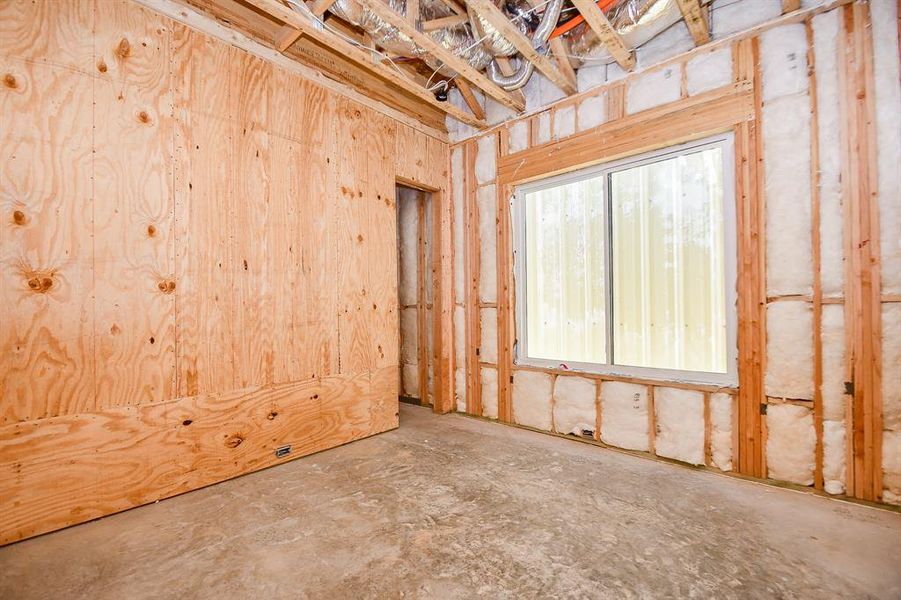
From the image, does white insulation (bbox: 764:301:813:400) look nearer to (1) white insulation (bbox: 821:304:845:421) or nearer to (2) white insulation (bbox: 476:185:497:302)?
(1) white insulation (bbox: 821:304:845:421)

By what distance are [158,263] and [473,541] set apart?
2.39 metres

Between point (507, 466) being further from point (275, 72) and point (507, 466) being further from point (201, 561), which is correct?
point (275, 72)

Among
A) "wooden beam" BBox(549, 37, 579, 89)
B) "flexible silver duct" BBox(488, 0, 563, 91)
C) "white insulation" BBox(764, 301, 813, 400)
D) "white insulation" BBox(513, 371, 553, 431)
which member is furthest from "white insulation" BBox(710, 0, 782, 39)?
"white insulation" BBox(513, 371, 553, 431)

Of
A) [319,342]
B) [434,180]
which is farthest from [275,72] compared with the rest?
[319,342]

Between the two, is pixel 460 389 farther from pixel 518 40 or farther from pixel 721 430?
pixel 518 40

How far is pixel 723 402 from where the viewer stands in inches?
104

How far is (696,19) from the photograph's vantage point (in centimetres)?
249

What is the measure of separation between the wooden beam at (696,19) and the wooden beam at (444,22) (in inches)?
58.8

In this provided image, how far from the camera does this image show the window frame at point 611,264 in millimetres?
2617

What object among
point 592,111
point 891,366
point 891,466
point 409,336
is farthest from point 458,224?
point 891,466

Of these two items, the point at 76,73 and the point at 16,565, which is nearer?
the point at 16,565

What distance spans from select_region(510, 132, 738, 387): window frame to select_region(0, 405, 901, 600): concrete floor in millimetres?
704

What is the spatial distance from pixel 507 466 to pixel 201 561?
186 centimetres

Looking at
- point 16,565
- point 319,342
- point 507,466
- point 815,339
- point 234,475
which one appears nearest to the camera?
point 16,565
